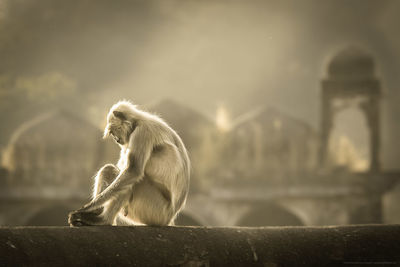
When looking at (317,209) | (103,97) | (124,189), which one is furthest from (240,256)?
(103,97)

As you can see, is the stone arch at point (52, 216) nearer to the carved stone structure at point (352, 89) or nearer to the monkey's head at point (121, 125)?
the carved stone structure at point (352, 89)

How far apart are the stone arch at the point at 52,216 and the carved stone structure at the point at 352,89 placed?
7592 millimetres

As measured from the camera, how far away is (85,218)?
16.1ft

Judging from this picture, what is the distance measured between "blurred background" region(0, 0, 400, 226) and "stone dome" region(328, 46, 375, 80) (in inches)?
2.1

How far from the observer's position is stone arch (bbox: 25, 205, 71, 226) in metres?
21.9

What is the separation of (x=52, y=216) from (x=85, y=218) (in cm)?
1790

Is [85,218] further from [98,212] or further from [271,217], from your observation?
[271,217]

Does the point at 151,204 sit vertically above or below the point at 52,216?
below

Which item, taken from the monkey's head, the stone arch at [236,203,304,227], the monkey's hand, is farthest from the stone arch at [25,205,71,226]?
the monkey's hand

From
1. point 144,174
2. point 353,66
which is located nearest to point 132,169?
point 144,174

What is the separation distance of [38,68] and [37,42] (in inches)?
54.6

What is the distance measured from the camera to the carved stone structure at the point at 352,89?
75.4 ft

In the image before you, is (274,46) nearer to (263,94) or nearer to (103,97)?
(263,94)

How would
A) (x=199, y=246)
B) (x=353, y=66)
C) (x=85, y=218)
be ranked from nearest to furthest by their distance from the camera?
(x=199, y=246)
(x=85, y=218)
(x=353, y=66)
